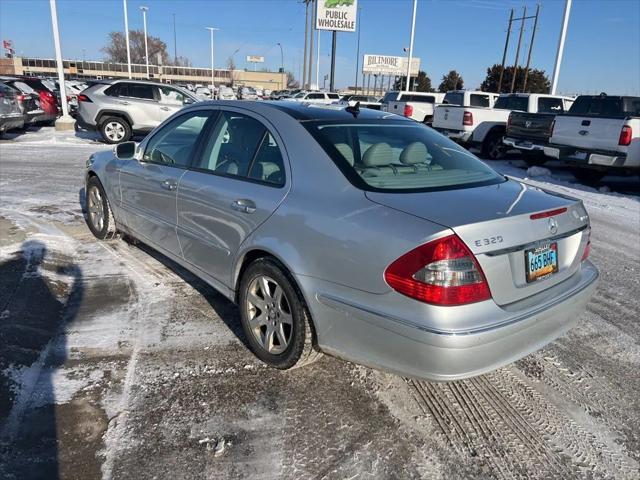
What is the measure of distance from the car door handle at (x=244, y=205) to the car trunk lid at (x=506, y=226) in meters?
0.80

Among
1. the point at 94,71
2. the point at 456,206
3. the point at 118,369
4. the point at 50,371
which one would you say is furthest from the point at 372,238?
the point at 94,71

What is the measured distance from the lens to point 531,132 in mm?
11406

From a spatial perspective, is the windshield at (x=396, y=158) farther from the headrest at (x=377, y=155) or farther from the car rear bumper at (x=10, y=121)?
the car rear bumper at (x=10, y=121)

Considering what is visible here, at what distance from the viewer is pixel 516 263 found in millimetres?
2432

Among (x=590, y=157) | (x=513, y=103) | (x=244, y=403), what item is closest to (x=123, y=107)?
(x=513, y=103)

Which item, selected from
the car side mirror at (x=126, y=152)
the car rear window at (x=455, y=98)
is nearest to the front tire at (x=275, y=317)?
the car side mirror at (x=126, y=152)

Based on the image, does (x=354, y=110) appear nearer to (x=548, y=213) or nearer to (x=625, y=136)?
(x=548, y=213)

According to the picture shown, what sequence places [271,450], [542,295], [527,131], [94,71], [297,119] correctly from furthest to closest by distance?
1. [94,71]
2. [527,131]
3. [297,119]
4. [542,295]
5. [271,450]

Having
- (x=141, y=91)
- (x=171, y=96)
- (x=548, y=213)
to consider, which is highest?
(x=141, y=91)

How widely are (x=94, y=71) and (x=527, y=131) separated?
319ft

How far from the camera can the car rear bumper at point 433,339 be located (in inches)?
88.9

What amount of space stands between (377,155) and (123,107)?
1233 centimetres

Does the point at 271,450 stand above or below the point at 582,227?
below

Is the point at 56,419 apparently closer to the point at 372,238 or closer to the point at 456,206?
the point at 372,238
